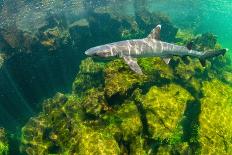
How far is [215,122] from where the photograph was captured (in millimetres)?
9078

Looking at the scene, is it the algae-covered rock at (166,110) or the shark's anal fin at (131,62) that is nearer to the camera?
the algae-covered rock at (166,110)

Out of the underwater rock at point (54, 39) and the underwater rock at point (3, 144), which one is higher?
the underwater rock at point (54, 39)

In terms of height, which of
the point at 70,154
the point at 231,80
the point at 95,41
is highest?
the point at 70,154

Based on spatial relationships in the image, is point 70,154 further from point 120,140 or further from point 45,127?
point 45,127

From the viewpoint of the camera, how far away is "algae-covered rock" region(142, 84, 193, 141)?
8.30 m

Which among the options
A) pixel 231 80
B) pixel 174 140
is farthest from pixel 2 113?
pixel 231 80

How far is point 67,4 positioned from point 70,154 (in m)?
34.2

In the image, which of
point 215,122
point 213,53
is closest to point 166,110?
point 215,122

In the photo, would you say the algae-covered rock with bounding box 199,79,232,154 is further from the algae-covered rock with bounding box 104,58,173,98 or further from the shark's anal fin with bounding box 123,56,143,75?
the shark's anal fin with bounding box 123,56,143,75

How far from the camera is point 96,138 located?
24.9 feet

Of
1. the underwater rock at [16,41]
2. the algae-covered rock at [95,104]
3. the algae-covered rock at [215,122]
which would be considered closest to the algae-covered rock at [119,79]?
the algae-covered rock at [95,104]

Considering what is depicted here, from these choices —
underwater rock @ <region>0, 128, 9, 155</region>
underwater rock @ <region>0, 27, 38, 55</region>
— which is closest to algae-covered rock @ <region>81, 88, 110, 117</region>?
underwater rock @ <region>0, 128, 9, 155</region>

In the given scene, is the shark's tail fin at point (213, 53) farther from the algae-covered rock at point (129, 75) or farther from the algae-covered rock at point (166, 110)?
the algae-covered rock at point (166, 110)

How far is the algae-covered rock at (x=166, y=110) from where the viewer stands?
8.30m
